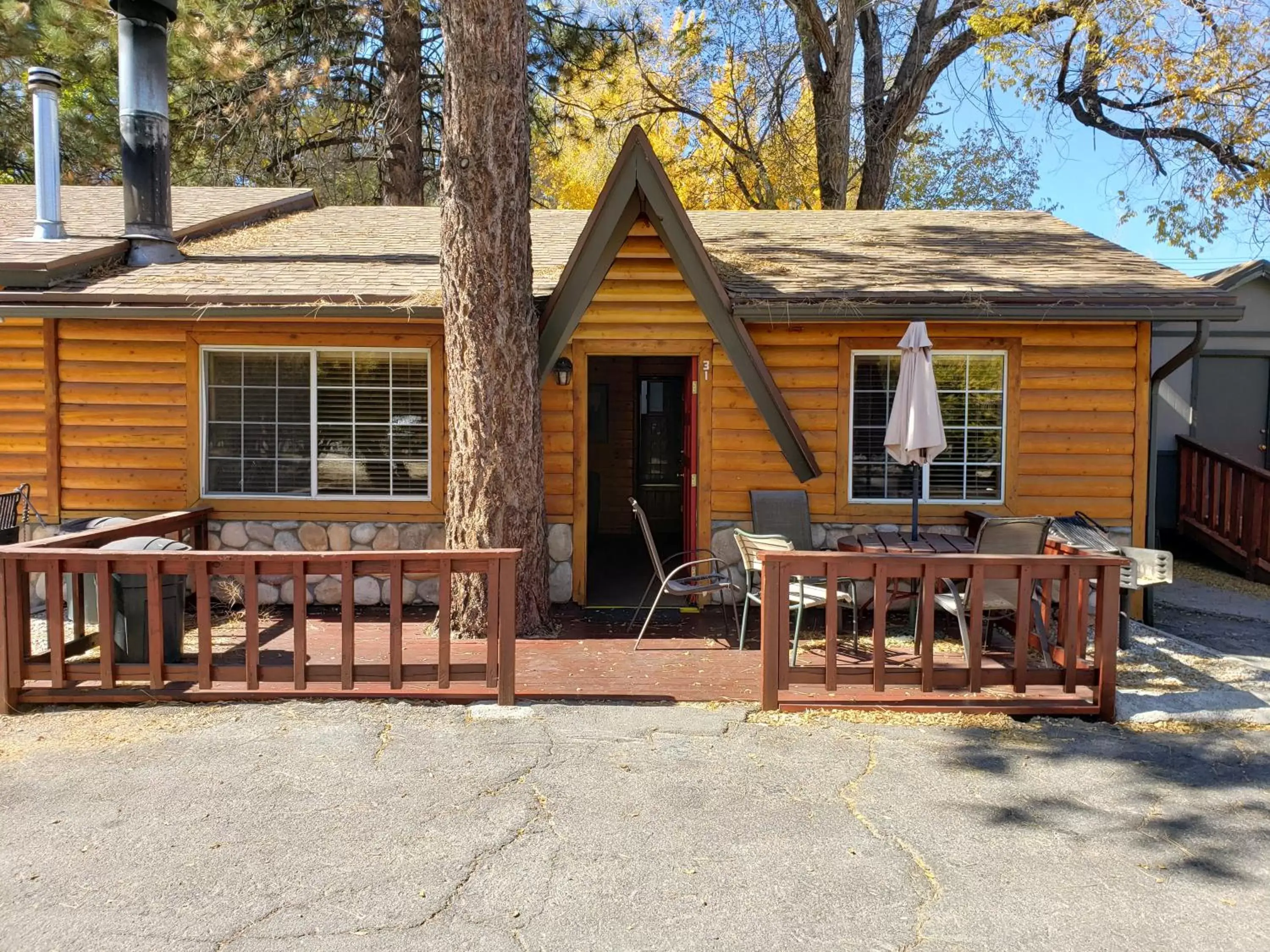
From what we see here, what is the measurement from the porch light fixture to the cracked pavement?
139 inches

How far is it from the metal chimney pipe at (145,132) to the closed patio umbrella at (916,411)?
7.07 metres

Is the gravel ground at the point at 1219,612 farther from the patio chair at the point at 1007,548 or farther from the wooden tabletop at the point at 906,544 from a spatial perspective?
the wooden tabletop at the point at 906,544

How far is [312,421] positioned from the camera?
7.87m

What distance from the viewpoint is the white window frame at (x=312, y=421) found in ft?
25.6

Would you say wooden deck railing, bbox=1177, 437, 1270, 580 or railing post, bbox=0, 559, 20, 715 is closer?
railing post, bbox=0, 559, 20, 715

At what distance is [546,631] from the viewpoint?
672 cm

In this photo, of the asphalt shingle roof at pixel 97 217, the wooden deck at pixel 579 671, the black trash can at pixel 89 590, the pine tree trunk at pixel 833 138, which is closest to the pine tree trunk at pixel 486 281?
the wooden deck at pixel 579 671

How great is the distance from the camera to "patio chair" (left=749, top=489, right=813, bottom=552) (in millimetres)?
7559

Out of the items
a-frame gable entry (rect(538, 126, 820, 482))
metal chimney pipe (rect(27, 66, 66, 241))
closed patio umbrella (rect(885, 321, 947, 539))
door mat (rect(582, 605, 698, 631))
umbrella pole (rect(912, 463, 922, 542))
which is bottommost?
door mat (rect(582, 605, 698, 631))

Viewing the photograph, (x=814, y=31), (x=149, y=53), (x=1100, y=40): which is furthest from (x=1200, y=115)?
(x=149, y=53)

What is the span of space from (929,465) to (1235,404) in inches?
269

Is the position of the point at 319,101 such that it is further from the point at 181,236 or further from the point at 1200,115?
the point at 1200,115

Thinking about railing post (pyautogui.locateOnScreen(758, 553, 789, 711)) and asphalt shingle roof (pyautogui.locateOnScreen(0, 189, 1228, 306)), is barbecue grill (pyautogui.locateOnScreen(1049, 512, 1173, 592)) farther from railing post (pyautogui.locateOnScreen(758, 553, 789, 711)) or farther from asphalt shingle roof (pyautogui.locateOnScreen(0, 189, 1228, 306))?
railing post (pyautogui.locateOnScreen(758, 553, 789, 711))

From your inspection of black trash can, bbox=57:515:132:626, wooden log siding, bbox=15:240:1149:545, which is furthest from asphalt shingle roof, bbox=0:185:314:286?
black trash can, bbox=57:515:132:626
